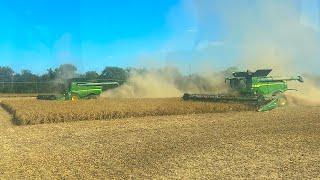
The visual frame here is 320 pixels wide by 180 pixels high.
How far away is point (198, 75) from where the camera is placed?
168 ft

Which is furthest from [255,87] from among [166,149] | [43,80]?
[43,80]

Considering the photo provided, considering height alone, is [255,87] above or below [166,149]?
above

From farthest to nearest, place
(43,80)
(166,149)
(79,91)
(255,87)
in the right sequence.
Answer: (43,80) → (79,91) → (255,87) → (166,149)

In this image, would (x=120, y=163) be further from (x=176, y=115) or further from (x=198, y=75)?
(x=198, y=75)

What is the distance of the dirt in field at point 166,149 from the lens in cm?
1113

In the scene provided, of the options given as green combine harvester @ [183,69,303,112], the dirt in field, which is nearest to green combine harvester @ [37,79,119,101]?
green combine harvester @ [183,69,303,112]

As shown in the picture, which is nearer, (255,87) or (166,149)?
(166,149)

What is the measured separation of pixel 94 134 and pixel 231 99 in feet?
43.4

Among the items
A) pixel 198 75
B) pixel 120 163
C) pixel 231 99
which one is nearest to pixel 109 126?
pixel 120 163

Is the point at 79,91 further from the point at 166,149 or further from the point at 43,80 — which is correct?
the point at 43,80

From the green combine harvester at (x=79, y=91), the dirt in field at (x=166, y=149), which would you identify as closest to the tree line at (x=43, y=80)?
the green combine harvester at (x=79, y=91)

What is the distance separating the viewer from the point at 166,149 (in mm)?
14062

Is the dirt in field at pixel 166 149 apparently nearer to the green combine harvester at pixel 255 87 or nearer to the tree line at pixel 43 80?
the green combine harvester at pixel 255 87

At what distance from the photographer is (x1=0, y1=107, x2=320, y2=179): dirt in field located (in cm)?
1113
